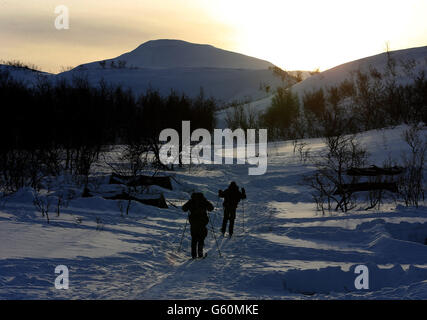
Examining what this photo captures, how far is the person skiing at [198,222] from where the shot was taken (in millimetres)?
8609

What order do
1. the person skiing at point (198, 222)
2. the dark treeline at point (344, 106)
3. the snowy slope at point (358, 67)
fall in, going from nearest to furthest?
the person skiing at point (198, 222) → the dark treeline at point (344, 106) → the snowy slope at point (358, 67)

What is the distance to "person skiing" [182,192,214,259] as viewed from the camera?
8609mm

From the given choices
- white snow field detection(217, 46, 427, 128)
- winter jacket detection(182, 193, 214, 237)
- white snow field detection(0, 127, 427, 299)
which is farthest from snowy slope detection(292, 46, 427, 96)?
winter jacket detection(182, 193, 214, 237)

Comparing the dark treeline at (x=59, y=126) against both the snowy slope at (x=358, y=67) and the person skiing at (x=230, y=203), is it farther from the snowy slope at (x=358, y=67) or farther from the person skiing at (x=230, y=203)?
the snowy slope at (x=358, y=67)

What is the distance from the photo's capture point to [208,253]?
9133mm

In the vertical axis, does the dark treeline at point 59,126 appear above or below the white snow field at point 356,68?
below

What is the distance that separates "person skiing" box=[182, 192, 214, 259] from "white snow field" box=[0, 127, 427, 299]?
1.24ft

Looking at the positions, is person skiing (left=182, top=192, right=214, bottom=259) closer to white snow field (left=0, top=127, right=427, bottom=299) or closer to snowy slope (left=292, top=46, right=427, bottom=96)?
white snow field (left=0, top=127, right=427, bottom=299)

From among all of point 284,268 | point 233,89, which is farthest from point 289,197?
point 233,89

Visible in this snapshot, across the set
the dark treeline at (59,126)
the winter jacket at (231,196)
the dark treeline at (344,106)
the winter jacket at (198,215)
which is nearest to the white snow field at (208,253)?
the winter jacket at (198,215)

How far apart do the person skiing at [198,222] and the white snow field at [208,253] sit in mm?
376

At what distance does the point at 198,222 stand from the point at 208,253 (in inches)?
35.8

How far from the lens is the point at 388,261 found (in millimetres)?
8156

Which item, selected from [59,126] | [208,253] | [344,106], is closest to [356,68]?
[344,106]
